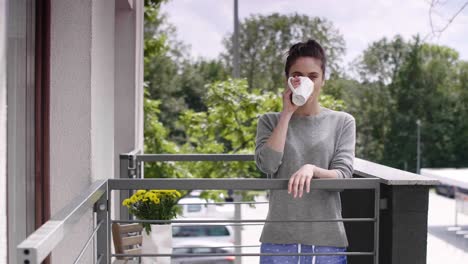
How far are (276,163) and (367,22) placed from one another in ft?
101

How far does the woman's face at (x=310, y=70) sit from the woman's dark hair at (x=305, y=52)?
13 millimetres

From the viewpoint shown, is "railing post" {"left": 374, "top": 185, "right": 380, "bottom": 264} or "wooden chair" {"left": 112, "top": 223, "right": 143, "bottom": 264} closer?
"railing post" {"left": 374, "top": 185, "right": 380, "bottom": 264}

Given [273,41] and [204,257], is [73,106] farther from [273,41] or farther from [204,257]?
[273,41]

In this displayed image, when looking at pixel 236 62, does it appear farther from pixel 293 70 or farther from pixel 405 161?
pixel 405 161

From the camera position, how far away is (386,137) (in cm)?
2317

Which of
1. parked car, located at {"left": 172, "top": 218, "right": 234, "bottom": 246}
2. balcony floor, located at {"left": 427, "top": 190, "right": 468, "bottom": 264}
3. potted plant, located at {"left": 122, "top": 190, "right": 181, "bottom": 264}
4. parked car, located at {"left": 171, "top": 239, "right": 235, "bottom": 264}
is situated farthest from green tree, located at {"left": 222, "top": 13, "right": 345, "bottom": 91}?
potted plant, located at {"left": 122, "top": 190, "right": 181, "bottom": 264}

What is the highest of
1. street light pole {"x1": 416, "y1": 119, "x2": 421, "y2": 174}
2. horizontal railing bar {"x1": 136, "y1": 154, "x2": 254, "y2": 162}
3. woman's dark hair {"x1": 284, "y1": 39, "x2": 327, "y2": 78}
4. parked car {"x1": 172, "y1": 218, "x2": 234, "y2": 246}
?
woman's dark hair {"x1": 284, "y1": 39, "x2": 327, "y2": 78}

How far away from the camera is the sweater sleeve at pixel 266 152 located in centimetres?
206

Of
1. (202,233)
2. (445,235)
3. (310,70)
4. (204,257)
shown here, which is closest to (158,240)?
(310,70)

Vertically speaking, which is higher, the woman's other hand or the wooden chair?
the woman's other hand

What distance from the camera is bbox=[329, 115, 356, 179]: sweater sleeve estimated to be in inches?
83.1

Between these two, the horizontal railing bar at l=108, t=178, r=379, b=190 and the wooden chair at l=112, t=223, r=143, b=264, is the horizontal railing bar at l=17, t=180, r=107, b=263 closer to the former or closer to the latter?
the horizontal railing bar at l=108, t=178, r=379, b=190

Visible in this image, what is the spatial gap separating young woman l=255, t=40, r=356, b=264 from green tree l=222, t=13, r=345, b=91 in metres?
18.2

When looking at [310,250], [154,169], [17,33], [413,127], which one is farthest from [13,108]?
[413,127]
